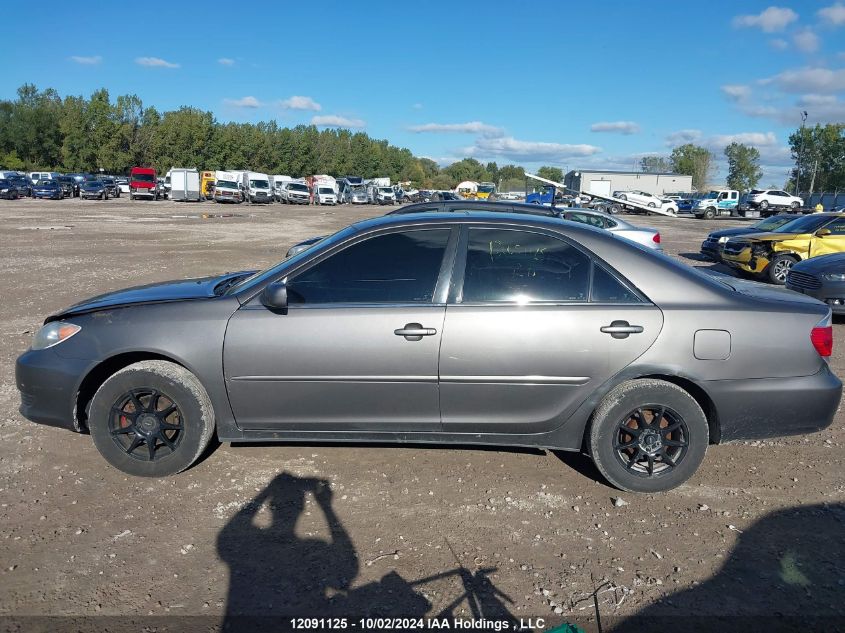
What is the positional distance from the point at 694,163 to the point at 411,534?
143349 mm

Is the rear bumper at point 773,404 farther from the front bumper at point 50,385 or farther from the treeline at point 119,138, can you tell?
the treeline at point 119,138

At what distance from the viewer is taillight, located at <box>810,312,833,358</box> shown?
3801mm

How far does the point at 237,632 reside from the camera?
2652 millimetres

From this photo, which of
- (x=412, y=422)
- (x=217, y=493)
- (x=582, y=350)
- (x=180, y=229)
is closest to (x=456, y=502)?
(x=412, y=422)

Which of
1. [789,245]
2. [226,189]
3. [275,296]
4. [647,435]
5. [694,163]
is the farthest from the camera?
[694,163]

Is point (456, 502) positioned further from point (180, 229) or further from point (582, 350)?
point (180, 229)

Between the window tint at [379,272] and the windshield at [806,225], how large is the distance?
1196 cm

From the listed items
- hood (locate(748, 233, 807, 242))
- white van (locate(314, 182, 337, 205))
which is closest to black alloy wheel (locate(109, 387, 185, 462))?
hood (locate(748, 233, 807, 242))

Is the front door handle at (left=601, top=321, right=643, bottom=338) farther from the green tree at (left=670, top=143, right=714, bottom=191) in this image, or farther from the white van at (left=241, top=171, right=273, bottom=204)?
the green tree at (left=670, top=143, right=714, bottom=191)

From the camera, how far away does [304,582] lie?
2973mm

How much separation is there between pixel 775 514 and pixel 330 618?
2.61m

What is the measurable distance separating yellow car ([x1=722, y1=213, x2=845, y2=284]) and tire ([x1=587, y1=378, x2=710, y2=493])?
10.5 meters

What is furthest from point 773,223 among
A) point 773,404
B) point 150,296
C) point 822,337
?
point 150,296

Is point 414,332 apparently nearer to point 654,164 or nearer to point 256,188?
point 256,188
